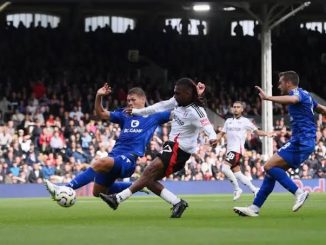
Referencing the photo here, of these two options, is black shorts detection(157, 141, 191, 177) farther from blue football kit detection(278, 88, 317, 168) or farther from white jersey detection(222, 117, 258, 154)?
white jersey detection(222, 117, 258, 154)

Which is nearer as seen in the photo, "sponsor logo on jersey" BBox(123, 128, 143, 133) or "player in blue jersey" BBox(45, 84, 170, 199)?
"player in blue jersey" BBox(45, 84, 170, 199)

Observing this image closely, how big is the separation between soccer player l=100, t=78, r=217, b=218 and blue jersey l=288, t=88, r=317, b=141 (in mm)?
1475

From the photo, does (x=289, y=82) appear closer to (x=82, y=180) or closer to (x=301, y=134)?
(x=301, y=134)

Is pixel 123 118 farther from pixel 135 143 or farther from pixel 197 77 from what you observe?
pixel 197 77

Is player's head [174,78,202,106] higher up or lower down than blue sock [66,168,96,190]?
higher up

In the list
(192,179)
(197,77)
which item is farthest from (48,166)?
(197,77)

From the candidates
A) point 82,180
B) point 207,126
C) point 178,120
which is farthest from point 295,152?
point 82,180

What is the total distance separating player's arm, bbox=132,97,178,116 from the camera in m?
14.2

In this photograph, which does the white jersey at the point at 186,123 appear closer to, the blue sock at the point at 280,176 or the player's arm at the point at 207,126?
the player's arm at the point at 207,126

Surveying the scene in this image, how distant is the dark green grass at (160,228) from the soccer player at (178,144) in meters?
0.32

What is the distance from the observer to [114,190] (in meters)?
15.6

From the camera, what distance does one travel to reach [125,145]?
15094mm

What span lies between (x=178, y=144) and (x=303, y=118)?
1.97 m

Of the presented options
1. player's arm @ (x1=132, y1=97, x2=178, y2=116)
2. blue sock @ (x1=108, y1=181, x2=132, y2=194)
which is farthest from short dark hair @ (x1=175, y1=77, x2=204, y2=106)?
blue sock @ (x1=108, y1=181, x2=132, y2=194)
